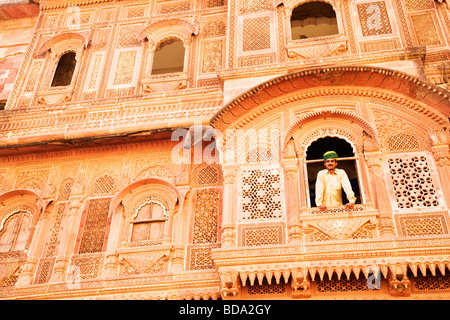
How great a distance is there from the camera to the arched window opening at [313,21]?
926cm

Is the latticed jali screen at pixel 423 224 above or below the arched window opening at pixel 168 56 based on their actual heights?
below

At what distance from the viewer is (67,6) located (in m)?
10.4

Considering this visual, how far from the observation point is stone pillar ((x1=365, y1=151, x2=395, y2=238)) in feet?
19.0

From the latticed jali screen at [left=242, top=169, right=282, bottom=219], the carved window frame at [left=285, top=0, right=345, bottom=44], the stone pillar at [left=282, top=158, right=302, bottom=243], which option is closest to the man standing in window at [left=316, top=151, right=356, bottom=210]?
the stone pillar at [left=282, top=158, right=302, bottom=243]

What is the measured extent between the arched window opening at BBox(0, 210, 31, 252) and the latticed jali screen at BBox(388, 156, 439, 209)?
5065mm

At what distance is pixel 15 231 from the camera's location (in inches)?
295

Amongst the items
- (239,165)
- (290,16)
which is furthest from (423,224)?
(290,16)

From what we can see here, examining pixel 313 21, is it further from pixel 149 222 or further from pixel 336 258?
pixel 336 258

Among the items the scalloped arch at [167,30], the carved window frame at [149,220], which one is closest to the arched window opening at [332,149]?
the carved window frame at [149,220]

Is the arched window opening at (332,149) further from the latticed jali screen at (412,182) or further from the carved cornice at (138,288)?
the carved cornice at (138,288)

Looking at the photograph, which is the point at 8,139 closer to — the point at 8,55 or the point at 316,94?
the point at 8,55

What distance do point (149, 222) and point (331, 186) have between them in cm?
254

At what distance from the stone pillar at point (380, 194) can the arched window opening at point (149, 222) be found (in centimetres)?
281
